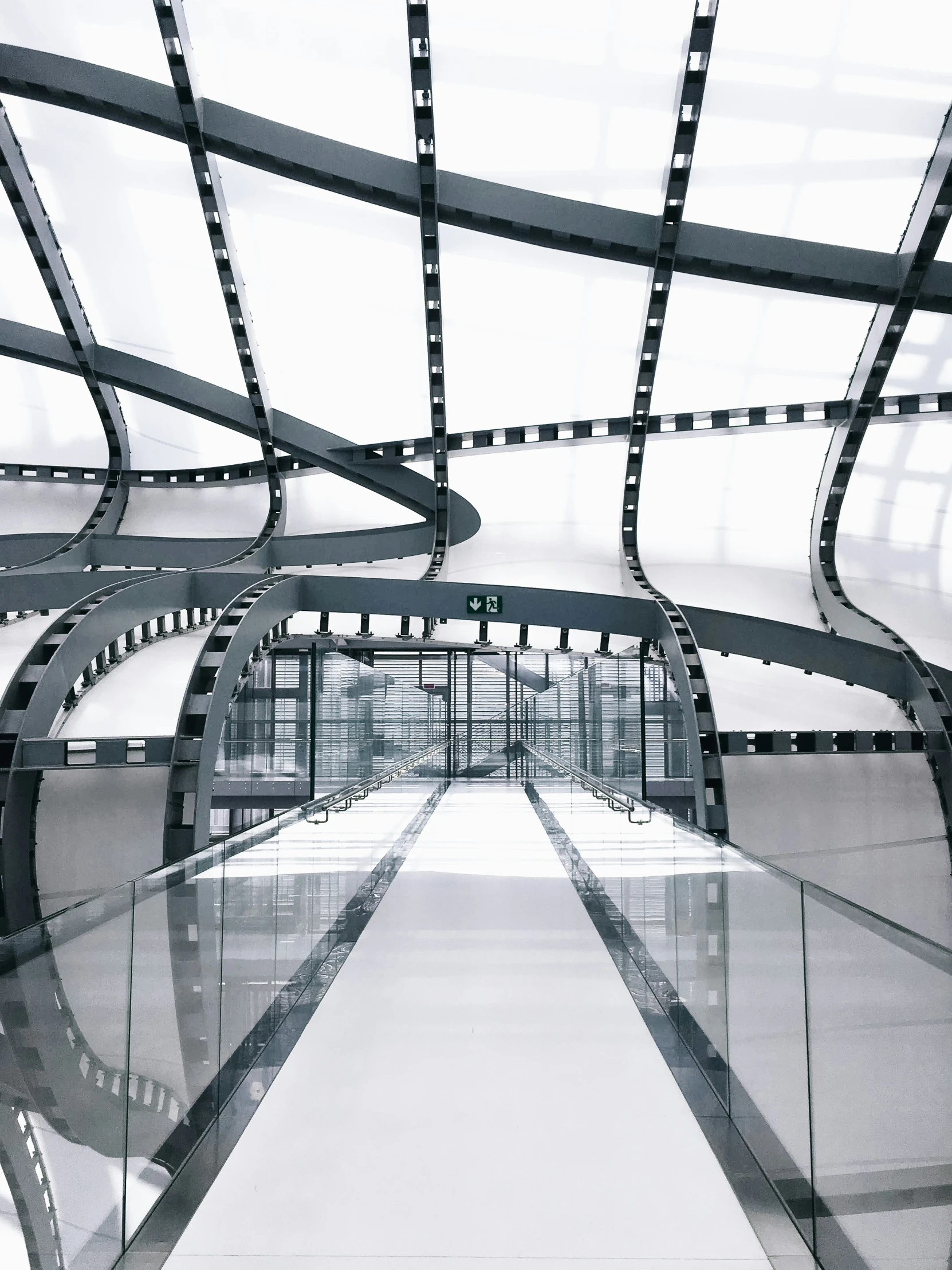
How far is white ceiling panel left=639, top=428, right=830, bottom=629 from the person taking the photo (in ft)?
78.1

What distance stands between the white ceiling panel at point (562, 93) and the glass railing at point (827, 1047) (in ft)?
46.4

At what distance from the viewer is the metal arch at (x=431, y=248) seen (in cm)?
1452

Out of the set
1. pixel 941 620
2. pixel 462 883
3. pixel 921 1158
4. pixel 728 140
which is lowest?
pixel 462 883

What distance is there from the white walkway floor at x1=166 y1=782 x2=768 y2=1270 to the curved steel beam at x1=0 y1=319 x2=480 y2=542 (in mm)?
19998

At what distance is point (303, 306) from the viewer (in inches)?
825

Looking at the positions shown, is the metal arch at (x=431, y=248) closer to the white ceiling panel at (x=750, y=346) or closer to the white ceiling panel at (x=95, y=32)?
the white ceiling panel at (x=95, y=32)

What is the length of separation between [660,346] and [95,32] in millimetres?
12074

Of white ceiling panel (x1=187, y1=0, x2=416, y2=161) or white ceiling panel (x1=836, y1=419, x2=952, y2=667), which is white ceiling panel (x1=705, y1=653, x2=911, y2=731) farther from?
white ceiling panel (x1=187, y1=0, x2=416, y2=161)

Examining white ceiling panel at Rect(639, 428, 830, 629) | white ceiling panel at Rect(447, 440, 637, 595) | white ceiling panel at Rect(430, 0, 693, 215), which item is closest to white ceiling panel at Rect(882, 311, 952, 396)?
white ceiling panel at Rect(639, 428, 830, 629)

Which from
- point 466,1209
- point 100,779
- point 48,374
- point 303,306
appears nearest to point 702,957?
point 466,1209

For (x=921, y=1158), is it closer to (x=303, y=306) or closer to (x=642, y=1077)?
(x=642, y=1077)

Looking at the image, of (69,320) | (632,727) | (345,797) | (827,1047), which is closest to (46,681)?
(345,797)

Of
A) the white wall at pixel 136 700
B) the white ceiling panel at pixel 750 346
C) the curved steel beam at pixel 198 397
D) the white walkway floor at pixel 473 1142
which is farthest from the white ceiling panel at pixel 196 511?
the white walkway floor at pixel 473 1142

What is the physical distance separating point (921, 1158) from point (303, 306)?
2113 centimetres
